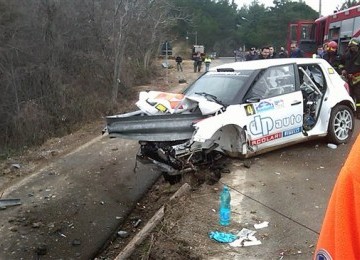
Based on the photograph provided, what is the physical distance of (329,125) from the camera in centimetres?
774

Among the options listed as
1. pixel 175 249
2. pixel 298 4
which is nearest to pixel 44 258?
pixel 175 249

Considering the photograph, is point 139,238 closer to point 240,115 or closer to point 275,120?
point 240,115

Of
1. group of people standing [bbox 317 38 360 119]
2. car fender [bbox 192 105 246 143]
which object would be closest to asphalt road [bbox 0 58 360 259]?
car fender [bbox 192 105 246 143]

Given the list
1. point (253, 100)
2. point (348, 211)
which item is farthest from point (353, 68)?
point (348, 211)

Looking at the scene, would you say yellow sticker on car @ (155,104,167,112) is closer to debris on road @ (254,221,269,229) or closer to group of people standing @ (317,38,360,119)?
debris on road @ (254,221,269,229)

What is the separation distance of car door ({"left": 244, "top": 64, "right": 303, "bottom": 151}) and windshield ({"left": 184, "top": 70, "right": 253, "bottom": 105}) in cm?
21

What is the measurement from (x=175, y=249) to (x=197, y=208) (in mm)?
1050

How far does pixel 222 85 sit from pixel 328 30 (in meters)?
10.7

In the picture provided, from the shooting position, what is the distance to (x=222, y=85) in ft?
23.4

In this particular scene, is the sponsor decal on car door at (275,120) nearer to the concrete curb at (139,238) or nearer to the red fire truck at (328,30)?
the concrete curb at (139,238)

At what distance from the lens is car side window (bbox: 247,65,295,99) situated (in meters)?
6.95

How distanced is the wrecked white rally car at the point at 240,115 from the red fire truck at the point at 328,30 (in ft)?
20.5

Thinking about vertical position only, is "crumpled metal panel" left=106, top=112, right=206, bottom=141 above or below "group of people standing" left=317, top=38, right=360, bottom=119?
below

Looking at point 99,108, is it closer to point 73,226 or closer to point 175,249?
point 73,226
